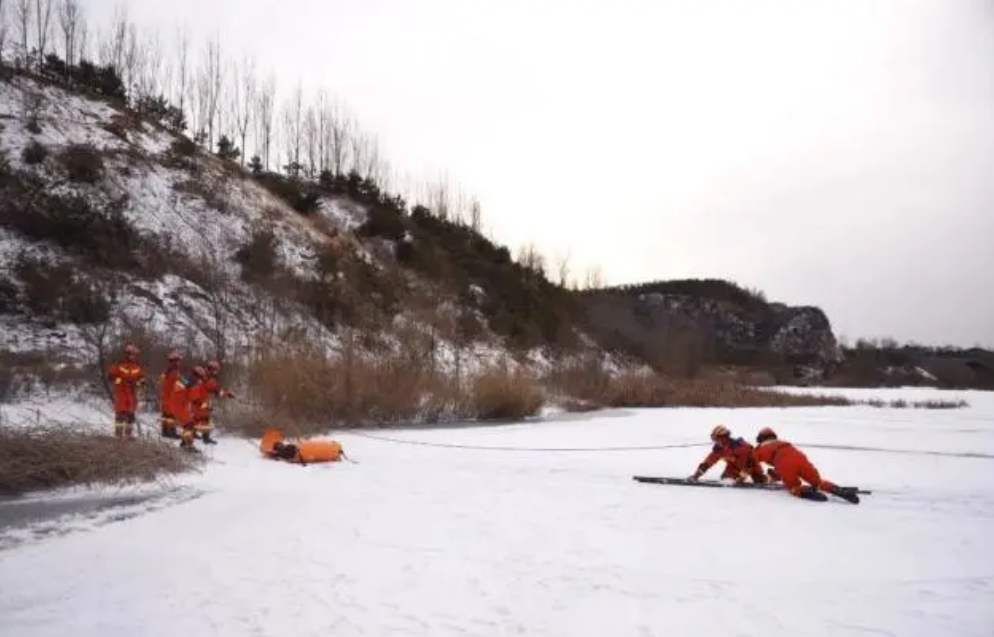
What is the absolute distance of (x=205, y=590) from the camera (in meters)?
4.57

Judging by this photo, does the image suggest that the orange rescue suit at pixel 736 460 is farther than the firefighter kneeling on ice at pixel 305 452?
No

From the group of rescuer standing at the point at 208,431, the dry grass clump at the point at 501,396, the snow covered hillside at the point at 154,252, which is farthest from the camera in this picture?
the snow covered hillside at the point at 154,252

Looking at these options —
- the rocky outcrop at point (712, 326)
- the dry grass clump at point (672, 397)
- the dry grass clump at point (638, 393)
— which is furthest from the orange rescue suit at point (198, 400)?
the rocky outcrop at point (712, 326)

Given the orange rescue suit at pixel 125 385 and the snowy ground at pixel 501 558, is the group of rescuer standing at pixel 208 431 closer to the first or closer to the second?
the orange rescue suit at pixel 125 385

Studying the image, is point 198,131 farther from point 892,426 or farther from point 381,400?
point 892,426

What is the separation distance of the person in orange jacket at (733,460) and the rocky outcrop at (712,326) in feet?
109

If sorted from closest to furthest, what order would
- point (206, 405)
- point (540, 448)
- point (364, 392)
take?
point (206, 405), point (540, 448), point (364, 392)

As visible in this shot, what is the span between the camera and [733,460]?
28.9 feet

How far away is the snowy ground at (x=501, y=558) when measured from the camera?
13.7 feet

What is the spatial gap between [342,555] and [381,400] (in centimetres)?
1137

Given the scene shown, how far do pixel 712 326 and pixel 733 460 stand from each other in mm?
74552

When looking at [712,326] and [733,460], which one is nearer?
[733,460]

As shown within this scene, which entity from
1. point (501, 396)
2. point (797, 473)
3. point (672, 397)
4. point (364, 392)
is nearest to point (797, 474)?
point (797, 473)

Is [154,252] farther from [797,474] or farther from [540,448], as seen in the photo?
[797,474]
